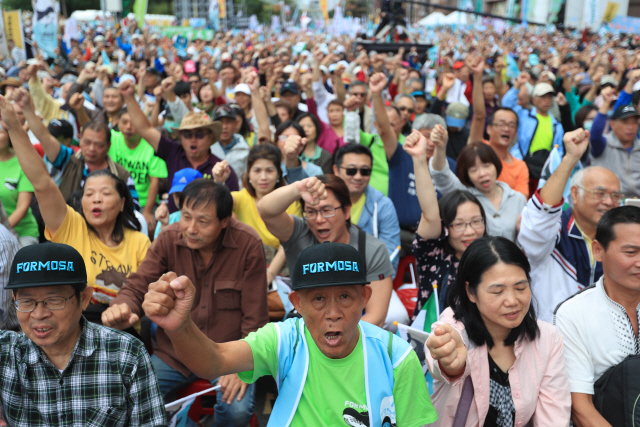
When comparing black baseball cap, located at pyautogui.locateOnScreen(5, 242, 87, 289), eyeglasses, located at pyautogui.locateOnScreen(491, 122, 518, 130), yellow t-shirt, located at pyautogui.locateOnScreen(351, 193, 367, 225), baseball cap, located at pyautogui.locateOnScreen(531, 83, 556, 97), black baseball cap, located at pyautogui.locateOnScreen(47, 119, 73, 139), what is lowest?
yellow t-shirt, located at pyautogui.locateOnScreen(351, 193, 367, 225)

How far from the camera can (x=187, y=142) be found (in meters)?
5.13

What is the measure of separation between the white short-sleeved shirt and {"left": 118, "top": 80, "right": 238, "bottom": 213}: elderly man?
3.13 metres

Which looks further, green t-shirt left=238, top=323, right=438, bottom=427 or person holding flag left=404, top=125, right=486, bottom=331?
person holding flag left=404, top=125, right=486, bottom=331

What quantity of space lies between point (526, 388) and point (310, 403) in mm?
996

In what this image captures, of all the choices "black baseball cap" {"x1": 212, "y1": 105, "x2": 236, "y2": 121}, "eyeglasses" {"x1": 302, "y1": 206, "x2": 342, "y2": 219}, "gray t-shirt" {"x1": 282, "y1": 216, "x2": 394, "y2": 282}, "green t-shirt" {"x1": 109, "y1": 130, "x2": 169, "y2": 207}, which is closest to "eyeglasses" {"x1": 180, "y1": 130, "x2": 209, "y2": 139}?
"green t-shirt" {"x1": 109, "y1": 130, "x2": 169, "y2": 207}

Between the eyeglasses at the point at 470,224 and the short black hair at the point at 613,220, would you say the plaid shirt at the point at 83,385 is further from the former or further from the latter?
the short black hair at the point at 613,220

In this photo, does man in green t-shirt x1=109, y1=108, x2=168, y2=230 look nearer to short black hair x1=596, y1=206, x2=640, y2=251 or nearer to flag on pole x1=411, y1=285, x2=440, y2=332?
flag on pole x1=411, y1=285, x2=440, y2=332

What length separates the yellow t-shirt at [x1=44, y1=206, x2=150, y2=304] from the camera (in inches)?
130

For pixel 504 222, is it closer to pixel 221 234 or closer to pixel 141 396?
pixel 221 234

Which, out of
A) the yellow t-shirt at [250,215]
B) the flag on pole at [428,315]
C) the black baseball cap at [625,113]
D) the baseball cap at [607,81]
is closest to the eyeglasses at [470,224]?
the flag on pole at [428,315]

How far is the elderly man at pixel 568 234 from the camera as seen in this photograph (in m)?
3.17

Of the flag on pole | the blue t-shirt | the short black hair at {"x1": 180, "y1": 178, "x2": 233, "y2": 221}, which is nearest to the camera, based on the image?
the short black hair at {"x1": 180, "y1": 178, "x2": 233, "y2": 221}

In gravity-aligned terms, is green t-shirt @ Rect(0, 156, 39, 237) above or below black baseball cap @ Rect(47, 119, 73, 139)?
below

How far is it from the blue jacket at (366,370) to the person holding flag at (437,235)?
1228 mm
